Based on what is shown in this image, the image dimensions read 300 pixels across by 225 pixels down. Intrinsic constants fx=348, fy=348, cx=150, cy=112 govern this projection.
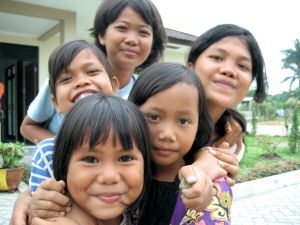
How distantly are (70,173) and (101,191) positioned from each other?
0.12 metres

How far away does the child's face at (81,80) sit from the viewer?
1.46 m

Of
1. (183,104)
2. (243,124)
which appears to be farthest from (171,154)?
(243,124)

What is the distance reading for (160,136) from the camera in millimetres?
1233

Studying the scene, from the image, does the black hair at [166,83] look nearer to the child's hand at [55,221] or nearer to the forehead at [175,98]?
the forehead at [175,98]

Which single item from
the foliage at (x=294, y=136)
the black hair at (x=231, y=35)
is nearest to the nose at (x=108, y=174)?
the black hair at (x=231, y=35)

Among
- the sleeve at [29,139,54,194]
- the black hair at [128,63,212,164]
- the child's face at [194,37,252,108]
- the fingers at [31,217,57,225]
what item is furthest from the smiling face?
the fingers at [31,217,57,225]

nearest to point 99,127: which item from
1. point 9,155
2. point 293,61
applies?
point 9,155

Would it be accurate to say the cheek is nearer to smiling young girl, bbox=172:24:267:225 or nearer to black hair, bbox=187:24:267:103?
smiling young girl, bbox=172:24:267:225

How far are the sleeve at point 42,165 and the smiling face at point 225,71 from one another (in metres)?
0.71

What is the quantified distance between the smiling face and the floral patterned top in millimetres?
411

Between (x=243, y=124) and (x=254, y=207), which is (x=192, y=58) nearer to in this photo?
(x=243, y=124)

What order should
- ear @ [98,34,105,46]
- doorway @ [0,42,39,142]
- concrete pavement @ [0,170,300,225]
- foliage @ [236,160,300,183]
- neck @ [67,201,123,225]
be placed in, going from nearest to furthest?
neck @ [67,201,123,225] < ear @ [98,34,105,46] < concrete pavement @ [0,170,300,225] < foliage @ [236,160,300,183] < doorway @ [0,42,39,142]

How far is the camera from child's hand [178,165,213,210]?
103 centimetres

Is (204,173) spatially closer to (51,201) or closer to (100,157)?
(100,157)
